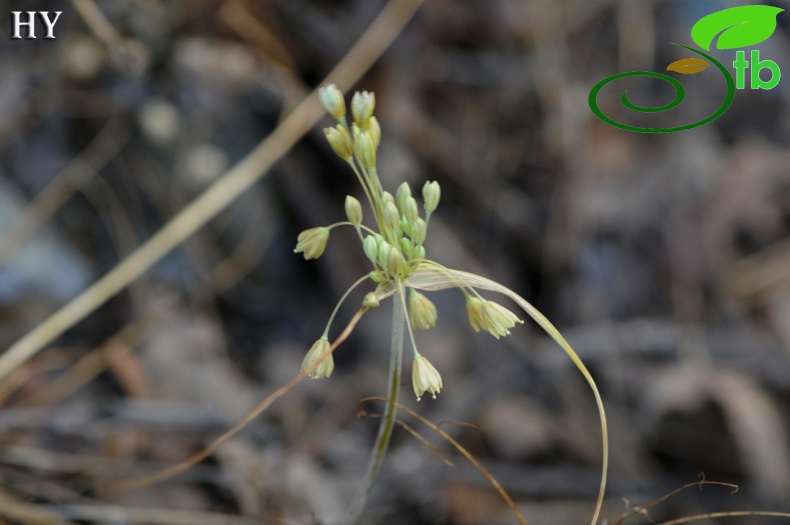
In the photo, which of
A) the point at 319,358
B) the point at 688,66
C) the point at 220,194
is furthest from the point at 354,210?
the point at 688,66

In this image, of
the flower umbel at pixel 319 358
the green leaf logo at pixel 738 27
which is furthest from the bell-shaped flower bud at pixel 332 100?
the green leaf logo at pixel 738 27

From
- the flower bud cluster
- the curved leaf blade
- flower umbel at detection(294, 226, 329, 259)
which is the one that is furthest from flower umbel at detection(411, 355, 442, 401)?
the curved leaf blade

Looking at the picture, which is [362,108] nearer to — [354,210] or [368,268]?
[354,210]

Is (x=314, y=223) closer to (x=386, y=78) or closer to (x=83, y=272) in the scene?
(x=386, y=78)

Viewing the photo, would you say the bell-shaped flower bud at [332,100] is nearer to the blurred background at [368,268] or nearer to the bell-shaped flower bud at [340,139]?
the bell-shaped flower bud at [340,139]

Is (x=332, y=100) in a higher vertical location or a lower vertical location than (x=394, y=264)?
higher

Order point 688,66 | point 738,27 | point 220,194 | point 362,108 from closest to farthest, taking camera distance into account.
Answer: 1. point 362,108
2. point 220,194
3. point 738,27
4. point 688,66

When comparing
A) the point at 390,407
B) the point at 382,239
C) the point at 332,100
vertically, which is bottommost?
the point at 390,407
